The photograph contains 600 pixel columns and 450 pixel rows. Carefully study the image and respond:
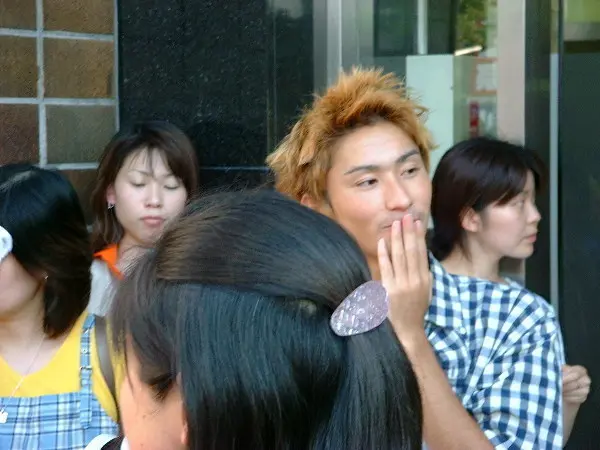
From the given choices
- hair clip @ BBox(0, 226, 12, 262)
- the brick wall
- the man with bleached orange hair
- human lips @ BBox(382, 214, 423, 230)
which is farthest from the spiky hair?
the brick wall

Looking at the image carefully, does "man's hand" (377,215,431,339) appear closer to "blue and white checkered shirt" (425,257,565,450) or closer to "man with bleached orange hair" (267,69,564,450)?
"man with bleached orange hair" (267,69,564,450)

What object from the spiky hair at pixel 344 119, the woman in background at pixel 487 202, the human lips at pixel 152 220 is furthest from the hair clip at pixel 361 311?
the human lips at pixel 152 220

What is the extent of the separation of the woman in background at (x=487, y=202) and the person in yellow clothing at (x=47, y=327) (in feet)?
4.02

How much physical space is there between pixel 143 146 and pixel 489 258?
128 cm

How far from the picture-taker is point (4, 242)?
231 cm

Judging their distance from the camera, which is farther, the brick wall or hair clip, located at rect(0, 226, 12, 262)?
the brick wall

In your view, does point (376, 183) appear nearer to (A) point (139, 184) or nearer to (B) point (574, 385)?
(B) point (574, 385)

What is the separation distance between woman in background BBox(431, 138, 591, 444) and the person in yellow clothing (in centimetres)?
123

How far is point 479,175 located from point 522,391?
1132 millimetres

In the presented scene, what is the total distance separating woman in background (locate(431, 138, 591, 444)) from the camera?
3.07 m

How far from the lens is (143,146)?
11.3ft

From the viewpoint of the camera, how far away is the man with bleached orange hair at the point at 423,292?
2.01 meters

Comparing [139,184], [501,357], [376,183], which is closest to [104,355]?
[376,183]

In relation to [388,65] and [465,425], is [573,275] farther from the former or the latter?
[465,425]
